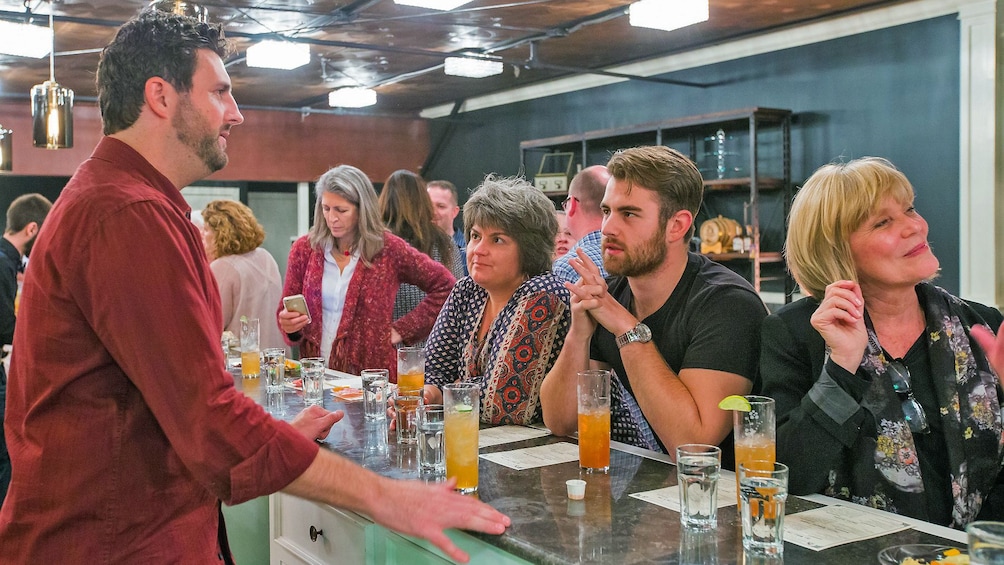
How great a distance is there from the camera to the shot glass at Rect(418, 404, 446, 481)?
5.99ft

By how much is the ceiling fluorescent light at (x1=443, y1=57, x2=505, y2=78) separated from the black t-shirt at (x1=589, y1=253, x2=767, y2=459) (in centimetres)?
479

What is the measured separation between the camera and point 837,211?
197 centimetres

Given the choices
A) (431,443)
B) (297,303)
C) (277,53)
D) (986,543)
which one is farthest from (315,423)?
(277,53)

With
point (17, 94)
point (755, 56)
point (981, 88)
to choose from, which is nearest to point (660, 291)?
point (981, 88)

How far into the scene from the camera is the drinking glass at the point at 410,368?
233 cm

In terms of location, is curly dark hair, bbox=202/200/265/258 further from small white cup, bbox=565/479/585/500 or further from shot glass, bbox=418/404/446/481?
small white cup, bbox=565/479/585/500

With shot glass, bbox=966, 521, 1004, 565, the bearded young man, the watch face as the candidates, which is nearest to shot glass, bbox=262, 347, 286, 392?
the bearded young man

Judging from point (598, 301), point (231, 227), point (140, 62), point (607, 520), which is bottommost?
point (607, 520)

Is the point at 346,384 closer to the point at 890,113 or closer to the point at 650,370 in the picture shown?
the point at 650,370

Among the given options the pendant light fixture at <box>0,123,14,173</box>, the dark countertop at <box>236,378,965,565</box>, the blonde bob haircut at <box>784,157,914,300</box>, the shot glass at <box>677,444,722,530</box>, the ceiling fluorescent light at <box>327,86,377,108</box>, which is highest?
the ceiling fluorescent light at <box>327,86,377,108</box>

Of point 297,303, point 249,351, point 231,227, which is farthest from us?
point 231,227

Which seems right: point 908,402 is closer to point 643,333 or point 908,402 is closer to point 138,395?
point 643,333

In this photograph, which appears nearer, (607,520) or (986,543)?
(986,543)

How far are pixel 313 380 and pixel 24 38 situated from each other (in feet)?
9.87
